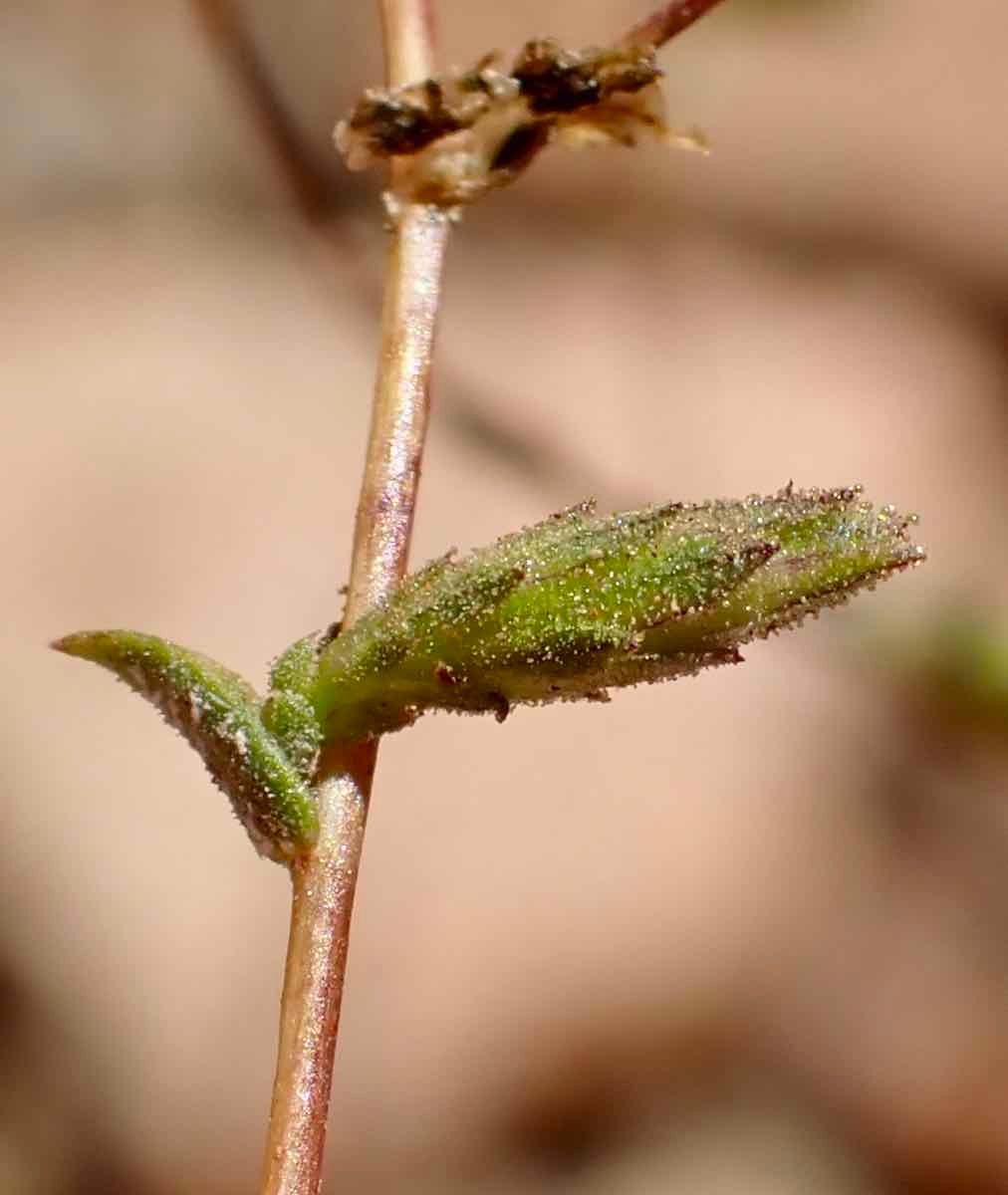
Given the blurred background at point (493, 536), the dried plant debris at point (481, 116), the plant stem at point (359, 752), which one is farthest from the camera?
the blurred background at point (493, 536)

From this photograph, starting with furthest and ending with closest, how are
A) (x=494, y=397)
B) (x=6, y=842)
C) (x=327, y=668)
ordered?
1. (x=494, y=397)
2. (x=6, y=842)
3. (x=327, y=668)

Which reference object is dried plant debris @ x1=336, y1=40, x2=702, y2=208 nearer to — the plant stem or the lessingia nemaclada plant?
the plant stem

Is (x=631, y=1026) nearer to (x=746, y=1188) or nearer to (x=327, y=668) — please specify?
(x=746, y=1188)

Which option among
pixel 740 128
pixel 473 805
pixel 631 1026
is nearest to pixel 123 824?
pixel 473 805

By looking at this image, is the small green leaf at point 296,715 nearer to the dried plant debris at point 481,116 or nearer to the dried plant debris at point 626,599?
the dried plant debris at point 626,599

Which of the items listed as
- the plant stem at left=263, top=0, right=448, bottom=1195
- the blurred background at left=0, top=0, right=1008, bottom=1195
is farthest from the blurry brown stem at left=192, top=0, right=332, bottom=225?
the plant stem at left=263, top=0, right=448, bottom=1195

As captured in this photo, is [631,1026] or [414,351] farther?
[631,1026]

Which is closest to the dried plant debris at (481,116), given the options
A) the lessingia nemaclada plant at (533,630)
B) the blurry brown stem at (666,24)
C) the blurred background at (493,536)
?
the blurry brown stem at (666,24)

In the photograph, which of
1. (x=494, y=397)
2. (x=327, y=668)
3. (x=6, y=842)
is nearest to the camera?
(x=327, y=668)
